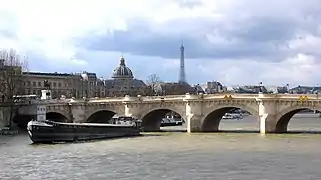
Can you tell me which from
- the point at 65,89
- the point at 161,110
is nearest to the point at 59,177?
the point at 161,110

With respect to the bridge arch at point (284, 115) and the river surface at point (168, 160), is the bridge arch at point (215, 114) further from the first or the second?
the river surface at point (168, 160)

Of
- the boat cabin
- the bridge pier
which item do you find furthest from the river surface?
the bridge pier

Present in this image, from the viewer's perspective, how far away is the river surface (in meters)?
35.2

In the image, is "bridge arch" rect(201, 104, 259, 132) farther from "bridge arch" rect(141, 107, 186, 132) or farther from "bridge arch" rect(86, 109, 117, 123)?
"bridge arch" rect(86, 109, 117, 123)

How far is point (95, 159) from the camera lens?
143 ft

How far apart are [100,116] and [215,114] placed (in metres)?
20.6

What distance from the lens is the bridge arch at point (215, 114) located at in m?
71.8

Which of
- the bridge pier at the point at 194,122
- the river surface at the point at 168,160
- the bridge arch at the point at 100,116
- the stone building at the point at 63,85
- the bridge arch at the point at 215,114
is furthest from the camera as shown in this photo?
the stone building at the point at 63,85

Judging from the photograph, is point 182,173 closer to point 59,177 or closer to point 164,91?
point 59,177

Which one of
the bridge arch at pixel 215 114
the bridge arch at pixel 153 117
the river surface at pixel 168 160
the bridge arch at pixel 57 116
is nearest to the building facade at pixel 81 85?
the bridge arch at pixel 57 116

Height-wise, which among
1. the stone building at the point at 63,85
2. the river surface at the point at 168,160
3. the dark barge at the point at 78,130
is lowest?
the river surface at the point at 168,160

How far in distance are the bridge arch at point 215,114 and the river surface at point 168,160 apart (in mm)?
10319

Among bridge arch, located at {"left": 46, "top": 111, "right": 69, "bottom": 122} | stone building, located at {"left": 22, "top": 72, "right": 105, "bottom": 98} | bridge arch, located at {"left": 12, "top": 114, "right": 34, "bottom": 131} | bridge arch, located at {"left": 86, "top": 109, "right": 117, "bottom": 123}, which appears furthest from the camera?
stone building, located at {"left": 22, "top": 72, "right": 105, "bottom": 98}

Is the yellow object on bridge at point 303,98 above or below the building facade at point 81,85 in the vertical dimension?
below
